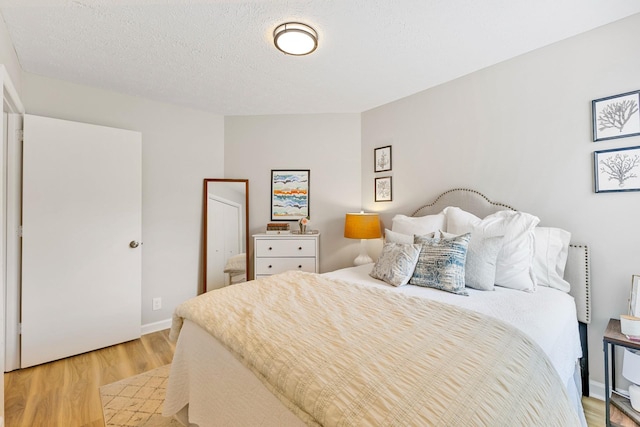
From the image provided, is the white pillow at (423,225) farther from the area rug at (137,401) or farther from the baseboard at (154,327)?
the baseboard at (154,327)

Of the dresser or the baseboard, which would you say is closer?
the baseboard

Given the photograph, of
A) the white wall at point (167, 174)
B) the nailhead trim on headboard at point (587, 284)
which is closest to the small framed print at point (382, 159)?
the nailhead trim on headboard at point (587, 284)

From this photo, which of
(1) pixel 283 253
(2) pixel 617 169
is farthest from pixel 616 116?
(1) pixel 283 253

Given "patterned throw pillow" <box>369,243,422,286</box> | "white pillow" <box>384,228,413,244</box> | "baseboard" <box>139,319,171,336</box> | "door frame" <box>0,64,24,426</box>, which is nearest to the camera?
"patterned throw pillow" <box>369,243,422,286</box>

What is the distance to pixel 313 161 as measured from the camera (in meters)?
3.50

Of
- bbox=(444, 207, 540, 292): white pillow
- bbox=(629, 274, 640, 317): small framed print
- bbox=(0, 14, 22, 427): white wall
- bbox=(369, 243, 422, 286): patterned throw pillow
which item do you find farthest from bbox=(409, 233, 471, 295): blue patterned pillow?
bbox=(0, 14, 22, 427): white wall

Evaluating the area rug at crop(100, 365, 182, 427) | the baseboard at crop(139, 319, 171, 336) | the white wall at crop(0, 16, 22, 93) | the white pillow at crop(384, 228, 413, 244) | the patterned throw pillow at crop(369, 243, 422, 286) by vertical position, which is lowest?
the area rug at crop(100, 365, 182, 427)

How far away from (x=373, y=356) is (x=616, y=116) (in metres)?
2.14

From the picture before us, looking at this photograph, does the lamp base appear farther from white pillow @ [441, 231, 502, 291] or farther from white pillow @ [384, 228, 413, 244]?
white pillow @ [441, 231, 502, 291]

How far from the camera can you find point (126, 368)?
88.6 inches

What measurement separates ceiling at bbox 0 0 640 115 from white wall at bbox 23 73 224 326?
220mm

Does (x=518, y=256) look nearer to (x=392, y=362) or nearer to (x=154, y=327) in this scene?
(x=392, y=362)

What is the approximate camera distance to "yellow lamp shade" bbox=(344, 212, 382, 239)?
2957 millimetres

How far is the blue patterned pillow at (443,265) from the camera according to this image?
A: 1.73 m
